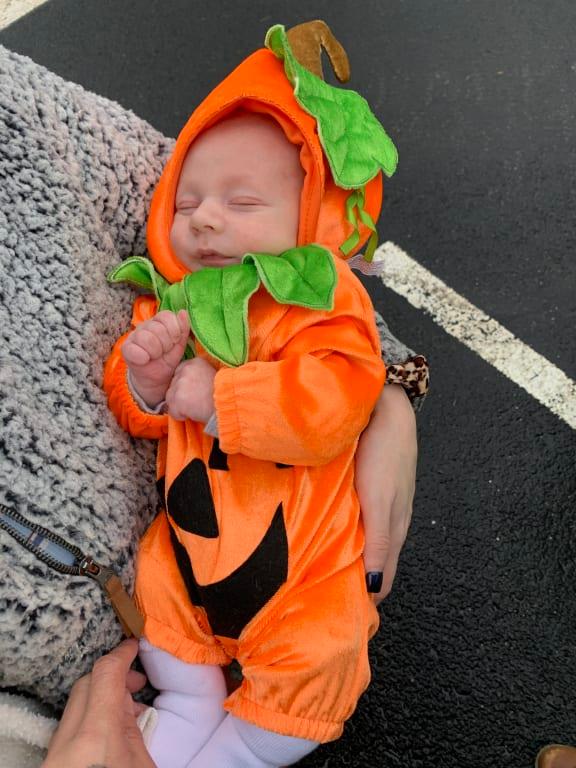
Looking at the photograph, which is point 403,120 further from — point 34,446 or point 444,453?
point 34,446

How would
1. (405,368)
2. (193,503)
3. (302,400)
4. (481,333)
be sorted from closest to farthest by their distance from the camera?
(302,400), (193,503), (405,368), (481,333)

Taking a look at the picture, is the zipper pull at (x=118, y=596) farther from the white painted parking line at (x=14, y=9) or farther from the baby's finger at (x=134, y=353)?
the white painted parking line at (x=14, y=9)

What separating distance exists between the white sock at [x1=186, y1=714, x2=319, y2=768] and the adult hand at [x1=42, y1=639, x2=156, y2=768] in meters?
0.15

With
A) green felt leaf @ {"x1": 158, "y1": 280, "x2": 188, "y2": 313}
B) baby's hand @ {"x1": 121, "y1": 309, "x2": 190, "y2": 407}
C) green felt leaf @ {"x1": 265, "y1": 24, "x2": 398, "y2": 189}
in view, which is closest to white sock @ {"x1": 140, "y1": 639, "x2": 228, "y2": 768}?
baby's hand @ {"x1": 121, "y1": 309, "x2": 190, "y2": 407}

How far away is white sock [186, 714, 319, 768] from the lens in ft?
3.74

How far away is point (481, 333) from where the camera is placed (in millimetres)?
2250

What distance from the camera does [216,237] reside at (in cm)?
126

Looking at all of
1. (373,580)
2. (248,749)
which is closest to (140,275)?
(373,580)

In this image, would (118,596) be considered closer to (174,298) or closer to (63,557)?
(63,557)

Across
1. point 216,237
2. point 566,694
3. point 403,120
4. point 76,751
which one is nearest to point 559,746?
point 566,694

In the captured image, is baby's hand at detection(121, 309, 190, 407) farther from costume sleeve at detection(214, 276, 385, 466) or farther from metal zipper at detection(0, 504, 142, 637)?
metal zipper at detection(0, 504, 142, 637)

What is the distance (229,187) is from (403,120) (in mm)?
1722

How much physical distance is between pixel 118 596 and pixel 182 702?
0.90 feet

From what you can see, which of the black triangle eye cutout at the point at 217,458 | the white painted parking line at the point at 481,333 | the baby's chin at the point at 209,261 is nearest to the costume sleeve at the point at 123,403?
the black triangle eye cutout at the point at 217,458
